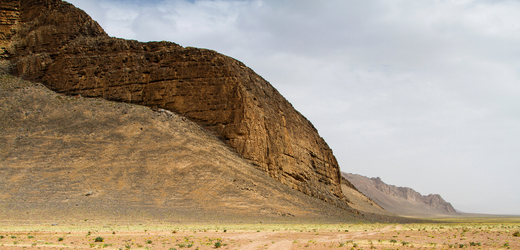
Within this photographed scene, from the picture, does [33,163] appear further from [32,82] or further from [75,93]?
[32,82]

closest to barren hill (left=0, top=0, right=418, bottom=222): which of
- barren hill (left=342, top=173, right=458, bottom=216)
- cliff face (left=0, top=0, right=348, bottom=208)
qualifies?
cliff face (left=0, top=0, right=348, bottom=208)

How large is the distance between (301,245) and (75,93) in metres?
33.7

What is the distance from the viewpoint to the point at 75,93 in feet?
126

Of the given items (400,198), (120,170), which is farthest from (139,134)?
(400,198)

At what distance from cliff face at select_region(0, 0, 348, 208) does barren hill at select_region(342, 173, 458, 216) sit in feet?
319

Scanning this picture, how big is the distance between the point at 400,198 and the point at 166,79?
14205 centimetres

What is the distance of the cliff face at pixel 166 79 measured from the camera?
36.6 metres

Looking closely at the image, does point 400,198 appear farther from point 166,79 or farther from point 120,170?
point 120,170

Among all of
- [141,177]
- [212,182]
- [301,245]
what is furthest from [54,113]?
[301,245]

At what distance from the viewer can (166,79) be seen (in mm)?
37938

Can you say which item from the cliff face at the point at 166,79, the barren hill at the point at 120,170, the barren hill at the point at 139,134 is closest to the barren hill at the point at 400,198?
the barren hill at the point at 139,134

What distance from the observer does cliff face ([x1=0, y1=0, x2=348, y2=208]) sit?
36.6 m

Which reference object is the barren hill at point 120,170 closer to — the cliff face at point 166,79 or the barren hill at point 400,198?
the cliff face at point 166,79

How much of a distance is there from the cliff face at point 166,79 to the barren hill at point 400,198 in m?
97.2
